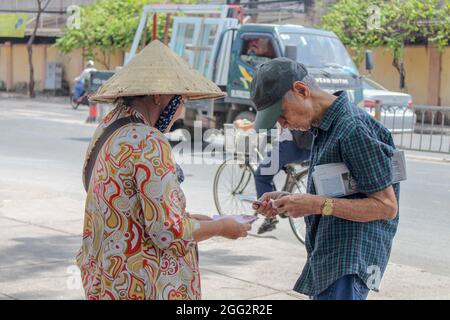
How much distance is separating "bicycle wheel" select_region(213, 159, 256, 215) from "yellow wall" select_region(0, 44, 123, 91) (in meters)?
29.8

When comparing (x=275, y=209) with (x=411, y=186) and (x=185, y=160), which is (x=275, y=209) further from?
(x=185, y=160)

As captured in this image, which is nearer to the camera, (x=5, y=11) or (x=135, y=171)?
(x=135, y=171)

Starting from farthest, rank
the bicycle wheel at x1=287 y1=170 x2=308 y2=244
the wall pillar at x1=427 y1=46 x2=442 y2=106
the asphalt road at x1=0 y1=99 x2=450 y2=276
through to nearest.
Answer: the wall pillar at x1=427 y1=46 x2=442 y2=106
the asphalt road at x1=0 y1=99 x2=450 y2=276
the bicycle wheel at x1=287 y1=170 x2=308 y2=244

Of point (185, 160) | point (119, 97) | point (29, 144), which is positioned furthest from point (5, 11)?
point (119, 97)

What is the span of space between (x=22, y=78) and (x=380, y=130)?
42.4m

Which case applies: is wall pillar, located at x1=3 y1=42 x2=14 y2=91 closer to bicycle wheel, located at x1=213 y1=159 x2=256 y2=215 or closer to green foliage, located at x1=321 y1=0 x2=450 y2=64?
green foliage, located at x1=321 y1=0 x2=450 y2=64

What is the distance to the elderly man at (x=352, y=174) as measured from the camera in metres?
3.17

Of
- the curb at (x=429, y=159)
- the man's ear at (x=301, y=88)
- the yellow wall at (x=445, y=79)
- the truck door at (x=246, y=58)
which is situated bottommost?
the curb at (x=429, y=159)

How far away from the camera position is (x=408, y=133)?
1717 cm

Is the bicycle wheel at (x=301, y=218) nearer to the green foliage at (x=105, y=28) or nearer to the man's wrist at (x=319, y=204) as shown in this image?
the man's wrist at (x=319, y=204)

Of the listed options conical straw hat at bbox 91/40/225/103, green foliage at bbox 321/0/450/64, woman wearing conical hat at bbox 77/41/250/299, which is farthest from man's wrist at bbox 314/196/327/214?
green foliage at bbox 321/0/450/64

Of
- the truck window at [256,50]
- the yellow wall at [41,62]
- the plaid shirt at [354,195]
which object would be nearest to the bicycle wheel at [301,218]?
the plaid shirt at [354,195]

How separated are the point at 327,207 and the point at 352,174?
0.16m

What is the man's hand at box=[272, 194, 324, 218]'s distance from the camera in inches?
127
